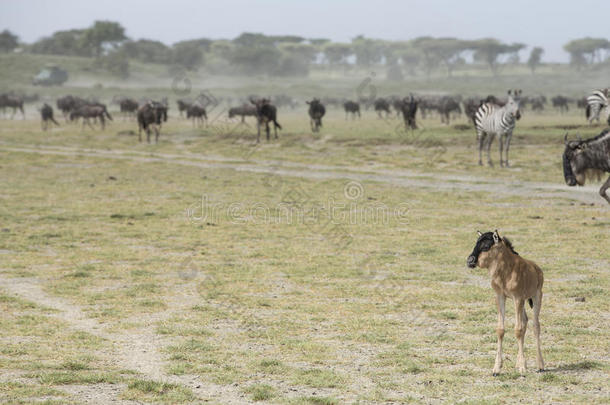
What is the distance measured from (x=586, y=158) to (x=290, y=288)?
7.10 m

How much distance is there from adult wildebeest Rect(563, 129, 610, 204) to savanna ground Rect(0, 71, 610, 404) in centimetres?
127

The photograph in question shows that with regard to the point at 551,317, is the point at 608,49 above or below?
above

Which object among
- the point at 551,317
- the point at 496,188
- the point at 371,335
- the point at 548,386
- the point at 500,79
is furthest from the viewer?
the point at 500,79

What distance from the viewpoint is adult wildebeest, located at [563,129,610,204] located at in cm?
1480

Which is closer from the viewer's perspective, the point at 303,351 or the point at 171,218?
the point at 303,351

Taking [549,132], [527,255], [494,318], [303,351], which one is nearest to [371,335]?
[303,351]

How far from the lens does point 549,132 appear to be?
3916 cm

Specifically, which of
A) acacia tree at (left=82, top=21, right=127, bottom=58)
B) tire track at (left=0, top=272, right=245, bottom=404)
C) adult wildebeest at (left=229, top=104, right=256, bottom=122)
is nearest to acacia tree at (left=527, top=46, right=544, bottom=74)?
acacia tree at (left=82, top=21, right=127, bottom=58)

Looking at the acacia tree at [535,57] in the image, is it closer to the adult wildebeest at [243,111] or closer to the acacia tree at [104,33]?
the acacia tree at [104,33]

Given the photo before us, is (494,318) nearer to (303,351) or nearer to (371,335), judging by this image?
(371,335)

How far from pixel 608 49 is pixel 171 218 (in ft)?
573

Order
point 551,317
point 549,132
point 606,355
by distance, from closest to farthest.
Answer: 1. point 606,355
2. point 551,317
3. point 549,132

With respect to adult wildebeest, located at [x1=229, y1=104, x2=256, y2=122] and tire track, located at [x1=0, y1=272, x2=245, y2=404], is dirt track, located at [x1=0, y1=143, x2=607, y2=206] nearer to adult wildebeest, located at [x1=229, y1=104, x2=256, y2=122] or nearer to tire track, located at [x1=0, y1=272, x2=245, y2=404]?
tire track, located at [x1=0, y1=272, x2=245, y2=404]

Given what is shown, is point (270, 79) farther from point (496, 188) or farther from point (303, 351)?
point (303, 351)
